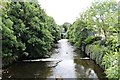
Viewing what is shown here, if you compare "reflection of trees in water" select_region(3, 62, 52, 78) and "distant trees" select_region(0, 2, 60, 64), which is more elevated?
"distant trees" select_region(0, 2, 60, 64)

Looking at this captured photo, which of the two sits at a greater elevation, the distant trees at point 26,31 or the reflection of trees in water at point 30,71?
the distant trees at point 26,31

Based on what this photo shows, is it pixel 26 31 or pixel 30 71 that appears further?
pixel 26 31

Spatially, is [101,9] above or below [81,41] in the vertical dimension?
above

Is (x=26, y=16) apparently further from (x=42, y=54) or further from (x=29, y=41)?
(x=42, y=54)

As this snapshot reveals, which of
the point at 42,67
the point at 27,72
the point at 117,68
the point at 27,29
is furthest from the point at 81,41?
the point at 117,68

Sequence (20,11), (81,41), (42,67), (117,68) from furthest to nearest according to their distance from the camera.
A: 1. (81,41)
2. (20,11)
3. (42,67)
4. (117,68)

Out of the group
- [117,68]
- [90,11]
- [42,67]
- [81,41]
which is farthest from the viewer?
[81,41]

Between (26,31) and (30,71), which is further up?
(26,31)

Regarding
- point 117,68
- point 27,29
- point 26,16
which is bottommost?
point 117,68

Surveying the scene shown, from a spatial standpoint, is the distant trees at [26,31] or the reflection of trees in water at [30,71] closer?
the reflection of trees in water at [30,71]

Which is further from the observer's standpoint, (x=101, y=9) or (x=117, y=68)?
(x=101, y=9)

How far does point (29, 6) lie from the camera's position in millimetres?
14469

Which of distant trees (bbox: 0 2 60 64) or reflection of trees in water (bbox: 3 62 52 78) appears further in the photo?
distant trees (bbox: 0 2 60 64)

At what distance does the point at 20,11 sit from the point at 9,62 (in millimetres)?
3691
